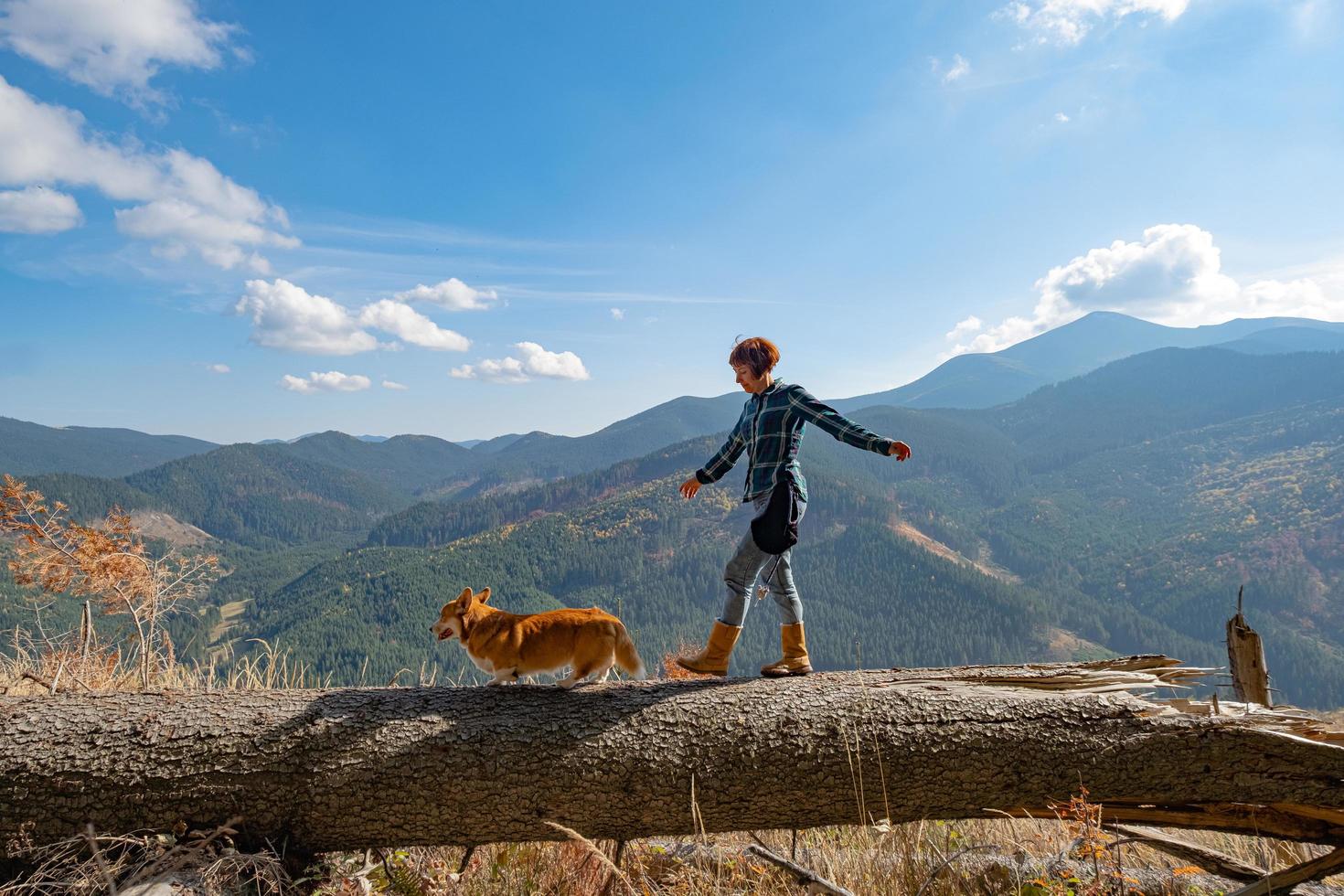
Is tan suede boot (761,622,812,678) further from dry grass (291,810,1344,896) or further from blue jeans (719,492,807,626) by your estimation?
dry grass (291,810,1344,896)

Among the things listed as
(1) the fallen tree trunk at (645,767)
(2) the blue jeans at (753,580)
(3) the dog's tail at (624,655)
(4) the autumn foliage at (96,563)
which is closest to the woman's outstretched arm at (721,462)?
(2) the blue jeans at (753,580)

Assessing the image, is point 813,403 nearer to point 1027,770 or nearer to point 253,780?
point 1027,770

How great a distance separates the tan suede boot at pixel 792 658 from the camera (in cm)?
483

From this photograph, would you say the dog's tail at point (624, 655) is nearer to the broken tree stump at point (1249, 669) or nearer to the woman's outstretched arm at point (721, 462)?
the woman's outstretched arm at point (721, 462)

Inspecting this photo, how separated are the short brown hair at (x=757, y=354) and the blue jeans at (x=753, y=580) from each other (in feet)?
3.28

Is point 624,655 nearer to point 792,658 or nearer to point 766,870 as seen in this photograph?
point 792,658

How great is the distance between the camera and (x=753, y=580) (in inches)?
194

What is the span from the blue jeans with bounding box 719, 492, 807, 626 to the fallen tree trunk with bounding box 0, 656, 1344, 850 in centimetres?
98

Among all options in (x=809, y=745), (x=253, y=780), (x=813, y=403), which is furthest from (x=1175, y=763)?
(x=253, y=780)

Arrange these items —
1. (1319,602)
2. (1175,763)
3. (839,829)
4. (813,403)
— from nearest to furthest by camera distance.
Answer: (1175,763), (813,403), (839,829), (1319,602)

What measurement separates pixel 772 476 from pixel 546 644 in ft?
6.64

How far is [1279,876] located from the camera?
367 cm

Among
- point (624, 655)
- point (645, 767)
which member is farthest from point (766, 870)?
point (624, 655)

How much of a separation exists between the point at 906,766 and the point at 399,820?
3.00 metres
